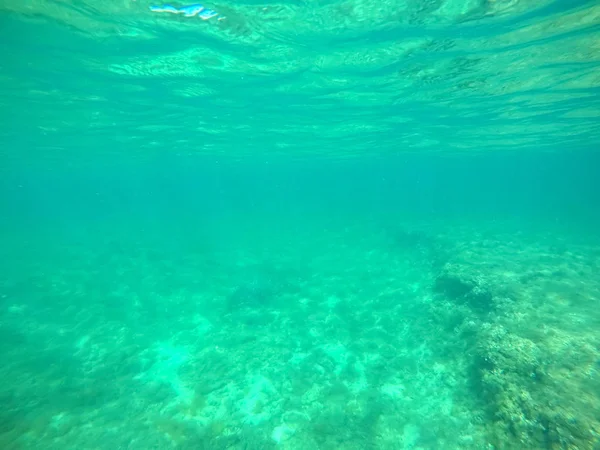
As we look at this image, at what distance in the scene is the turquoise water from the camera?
935cm

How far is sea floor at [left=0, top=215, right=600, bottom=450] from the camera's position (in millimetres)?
8930

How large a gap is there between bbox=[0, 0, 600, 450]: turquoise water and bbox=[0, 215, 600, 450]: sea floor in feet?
0.28

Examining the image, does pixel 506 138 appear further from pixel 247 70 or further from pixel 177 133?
pixel 177 133

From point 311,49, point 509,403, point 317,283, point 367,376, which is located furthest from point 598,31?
point 317,283

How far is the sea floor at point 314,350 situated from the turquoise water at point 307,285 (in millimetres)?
85

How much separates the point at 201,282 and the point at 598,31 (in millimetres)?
23482

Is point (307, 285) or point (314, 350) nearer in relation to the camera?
point (314, 350)

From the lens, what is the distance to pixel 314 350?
43.8 ft

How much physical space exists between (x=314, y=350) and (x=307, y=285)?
22.2 feet

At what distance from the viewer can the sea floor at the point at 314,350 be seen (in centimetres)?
893

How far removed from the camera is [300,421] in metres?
9.71

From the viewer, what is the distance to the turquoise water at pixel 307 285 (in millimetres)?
9352

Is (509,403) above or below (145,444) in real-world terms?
above

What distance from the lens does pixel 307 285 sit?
1992 cm
